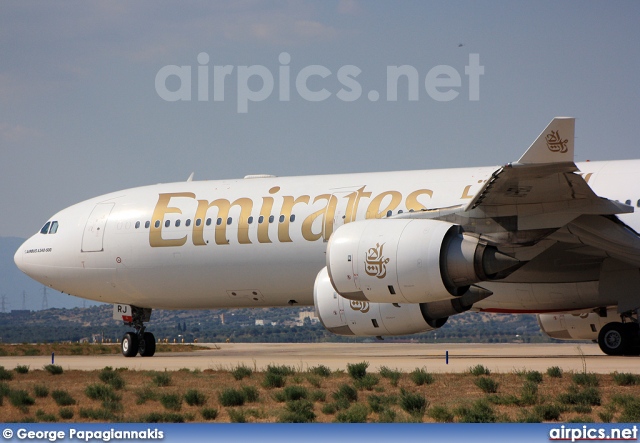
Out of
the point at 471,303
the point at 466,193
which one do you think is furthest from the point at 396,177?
the point at 471,303

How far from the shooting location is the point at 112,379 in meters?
Result: 16.7

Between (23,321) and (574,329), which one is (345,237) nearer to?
(574,329)

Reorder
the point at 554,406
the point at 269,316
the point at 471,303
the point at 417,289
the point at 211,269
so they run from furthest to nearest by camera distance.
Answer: the point at 269,316, the point at 211,269, the point at 471,303, the point at 417,289, the point at 554,406

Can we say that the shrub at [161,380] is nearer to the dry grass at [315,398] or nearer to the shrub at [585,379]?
the dry grass at [315,398]

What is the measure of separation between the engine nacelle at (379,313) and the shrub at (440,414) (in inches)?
305

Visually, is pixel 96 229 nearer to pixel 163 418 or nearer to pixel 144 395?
pixel 144 395

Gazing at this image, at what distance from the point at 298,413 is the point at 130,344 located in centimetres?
1410

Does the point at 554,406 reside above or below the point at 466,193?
below

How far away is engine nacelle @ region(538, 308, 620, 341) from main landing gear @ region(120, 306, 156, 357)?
9.97 meters

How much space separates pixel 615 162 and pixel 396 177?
4.72m

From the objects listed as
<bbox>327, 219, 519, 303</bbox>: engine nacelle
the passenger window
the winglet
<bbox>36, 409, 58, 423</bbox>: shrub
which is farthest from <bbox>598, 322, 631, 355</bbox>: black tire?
the passenger window

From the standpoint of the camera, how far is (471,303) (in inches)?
796

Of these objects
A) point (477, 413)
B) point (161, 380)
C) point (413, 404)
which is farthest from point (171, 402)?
point (477, 413)

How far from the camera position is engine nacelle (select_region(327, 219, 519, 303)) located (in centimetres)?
1752
